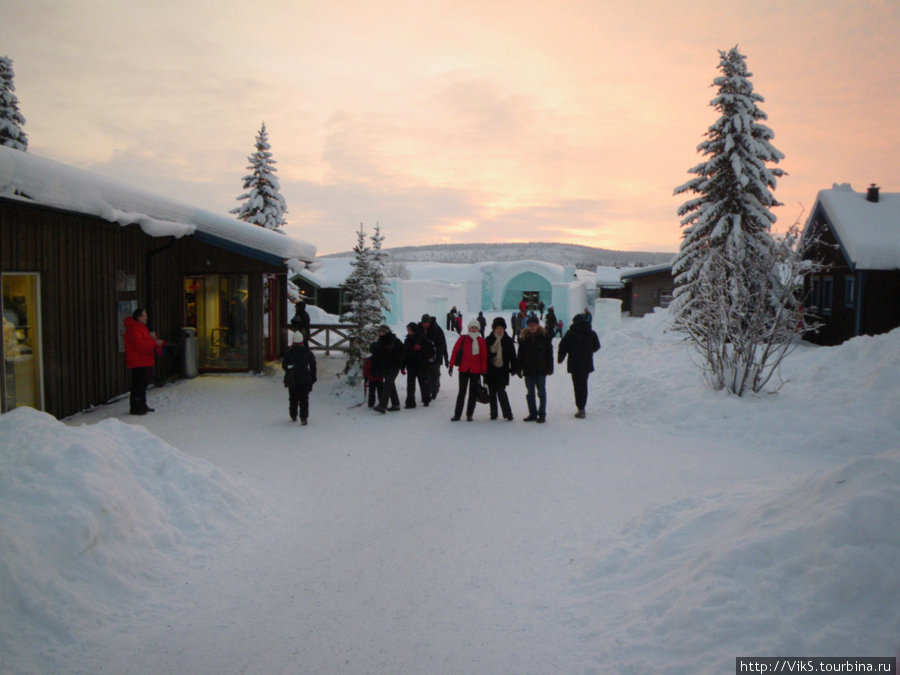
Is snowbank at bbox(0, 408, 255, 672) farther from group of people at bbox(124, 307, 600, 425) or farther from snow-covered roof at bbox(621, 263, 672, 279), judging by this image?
snow-covered roof at bbox(621, 263, 672, 279)

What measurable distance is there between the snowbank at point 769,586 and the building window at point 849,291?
17.9 meters

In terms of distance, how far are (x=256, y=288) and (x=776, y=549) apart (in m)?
13.4

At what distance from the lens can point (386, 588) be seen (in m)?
4.27

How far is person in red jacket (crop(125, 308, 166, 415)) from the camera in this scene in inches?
404

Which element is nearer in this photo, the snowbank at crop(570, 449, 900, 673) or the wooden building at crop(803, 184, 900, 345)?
the snowbank at crop(570, 449, 900, 673)

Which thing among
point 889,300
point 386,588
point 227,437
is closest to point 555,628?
point 386,588

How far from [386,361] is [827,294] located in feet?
57.8

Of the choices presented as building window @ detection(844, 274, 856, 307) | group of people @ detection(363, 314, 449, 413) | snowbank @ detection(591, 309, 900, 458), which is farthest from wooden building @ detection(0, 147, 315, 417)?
building window @ detection(844, 274, 856, 307)

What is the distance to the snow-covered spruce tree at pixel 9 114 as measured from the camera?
82.5 feet

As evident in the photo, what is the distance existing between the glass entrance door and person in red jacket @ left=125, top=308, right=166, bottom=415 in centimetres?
131

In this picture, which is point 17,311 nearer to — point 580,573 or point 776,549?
point 580,573

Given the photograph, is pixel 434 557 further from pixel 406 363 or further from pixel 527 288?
pixel 527 288

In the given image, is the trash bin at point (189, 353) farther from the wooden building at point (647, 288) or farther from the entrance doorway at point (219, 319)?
the wooden building at point (647, 288)

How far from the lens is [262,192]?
2806 cm
